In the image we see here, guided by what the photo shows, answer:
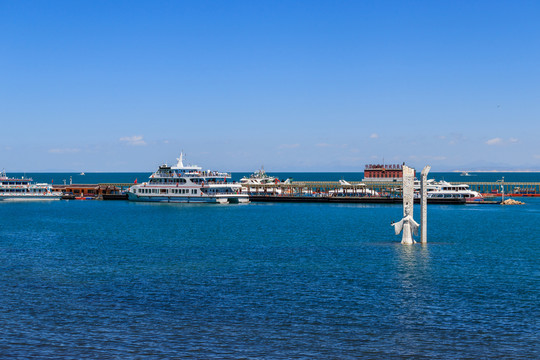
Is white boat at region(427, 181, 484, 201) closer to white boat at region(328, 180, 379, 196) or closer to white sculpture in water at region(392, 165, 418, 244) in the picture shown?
white boat at region(328, 180, 379, 196)

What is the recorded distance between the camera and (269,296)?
32.7 meters

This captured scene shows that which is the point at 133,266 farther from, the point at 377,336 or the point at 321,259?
the point at 377,336

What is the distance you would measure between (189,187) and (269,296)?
97363 millimetres

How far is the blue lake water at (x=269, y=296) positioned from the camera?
2384 centimetres

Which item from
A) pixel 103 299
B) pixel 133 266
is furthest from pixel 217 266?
pixel 103 299

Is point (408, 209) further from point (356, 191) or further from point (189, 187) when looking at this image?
point (356, 191)

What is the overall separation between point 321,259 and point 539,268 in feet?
50.8

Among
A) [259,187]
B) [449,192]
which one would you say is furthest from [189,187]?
[449,192]

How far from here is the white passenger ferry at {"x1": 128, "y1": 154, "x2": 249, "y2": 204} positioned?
127m

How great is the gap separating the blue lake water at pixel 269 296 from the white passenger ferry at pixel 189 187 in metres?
A: 63.0

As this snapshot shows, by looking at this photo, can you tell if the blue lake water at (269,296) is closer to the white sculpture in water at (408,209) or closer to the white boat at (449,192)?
the white sculpture in water at (408,209)

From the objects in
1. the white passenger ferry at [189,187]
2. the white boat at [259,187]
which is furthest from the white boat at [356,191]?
the white passenger ferry at [189,187]

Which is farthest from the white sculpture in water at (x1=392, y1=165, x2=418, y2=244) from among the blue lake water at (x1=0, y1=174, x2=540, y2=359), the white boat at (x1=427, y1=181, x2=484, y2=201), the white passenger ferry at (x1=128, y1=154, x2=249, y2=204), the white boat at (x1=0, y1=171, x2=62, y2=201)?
the white boat at (x1=0, y1=171, x2=62, y2=201)

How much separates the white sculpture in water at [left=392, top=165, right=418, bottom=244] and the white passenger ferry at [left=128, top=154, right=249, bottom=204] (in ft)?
248
